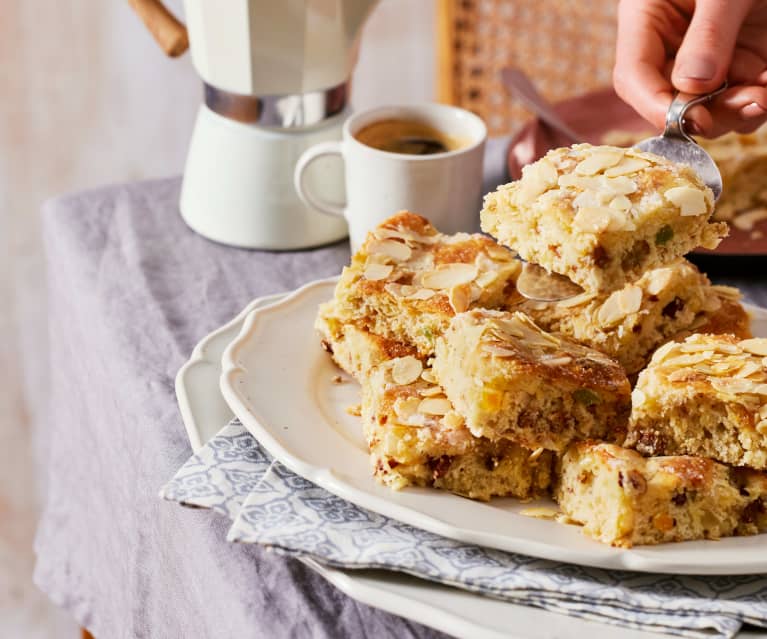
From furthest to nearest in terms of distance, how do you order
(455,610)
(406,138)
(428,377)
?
(406,138) < (428,377) < (455,610)

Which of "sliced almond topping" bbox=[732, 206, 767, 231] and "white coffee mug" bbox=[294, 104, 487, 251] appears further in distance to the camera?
"sliced almond topping" bbox=[732, 206, 767, 231]

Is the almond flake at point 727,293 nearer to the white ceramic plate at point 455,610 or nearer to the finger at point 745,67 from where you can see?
the finger at point 745,67

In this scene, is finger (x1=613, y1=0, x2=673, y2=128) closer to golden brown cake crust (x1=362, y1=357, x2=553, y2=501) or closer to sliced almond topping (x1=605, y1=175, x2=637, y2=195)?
sliced almond topping (x1=605, y1=175, x2=637, y2=195)

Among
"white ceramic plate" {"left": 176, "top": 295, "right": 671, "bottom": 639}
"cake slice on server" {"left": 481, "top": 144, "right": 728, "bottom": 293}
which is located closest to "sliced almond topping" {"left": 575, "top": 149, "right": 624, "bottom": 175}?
"cake slice on server" {"left": 481, "top": 144, "right": 728, "bottom": 293}

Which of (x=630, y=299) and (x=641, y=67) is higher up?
(x=641, y=67)

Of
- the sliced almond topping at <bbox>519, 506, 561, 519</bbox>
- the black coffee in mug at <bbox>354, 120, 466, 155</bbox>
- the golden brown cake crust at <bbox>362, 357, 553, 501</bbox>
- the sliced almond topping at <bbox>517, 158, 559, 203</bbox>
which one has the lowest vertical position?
the sliced almond topping at <bbox>519, 506, 561, 519</bbox>

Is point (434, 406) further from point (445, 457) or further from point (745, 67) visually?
point (745, 67)

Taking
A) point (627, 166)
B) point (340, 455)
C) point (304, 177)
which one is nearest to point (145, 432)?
point (340, 455)

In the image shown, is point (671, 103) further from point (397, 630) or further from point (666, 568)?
point (397, 630)
